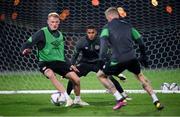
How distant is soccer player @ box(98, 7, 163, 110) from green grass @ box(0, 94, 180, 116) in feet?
1.28

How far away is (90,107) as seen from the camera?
9.94 metres

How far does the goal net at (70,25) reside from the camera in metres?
13.3

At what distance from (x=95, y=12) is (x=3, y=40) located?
2560 mm

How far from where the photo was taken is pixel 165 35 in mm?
14969

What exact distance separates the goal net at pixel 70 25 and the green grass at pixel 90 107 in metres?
A: 2.04

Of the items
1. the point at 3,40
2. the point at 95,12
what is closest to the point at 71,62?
the point at 95,12

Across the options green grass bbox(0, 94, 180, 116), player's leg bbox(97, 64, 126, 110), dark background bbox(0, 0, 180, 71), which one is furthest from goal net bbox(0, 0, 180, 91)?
player's leg bbox(97, 64, 126, 110)

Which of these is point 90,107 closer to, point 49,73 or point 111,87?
point 111,87

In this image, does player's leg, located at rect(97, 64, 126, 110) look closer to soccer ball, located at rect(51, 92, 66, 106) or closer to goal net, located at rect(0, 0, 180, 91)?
soccer ball, located at rect(51, 92, 66, 106)

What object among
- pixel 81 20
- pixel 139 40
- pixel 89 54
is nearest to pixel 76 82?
pixel 89 54

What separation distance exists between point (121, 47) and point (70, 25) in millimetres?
4918

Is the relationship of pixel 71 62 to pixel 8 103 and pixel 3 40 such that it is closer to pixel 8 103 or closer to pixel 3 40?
pixel 8 103

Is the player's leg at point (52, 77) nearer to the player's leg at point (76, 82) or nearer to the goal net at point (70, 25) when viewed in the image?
the player's leg at point (76, 82)

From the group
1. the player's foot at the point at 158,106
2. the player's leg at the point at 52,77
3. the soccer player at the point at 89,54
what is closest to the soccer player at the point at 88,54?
the soccer player at the point at 89,54
